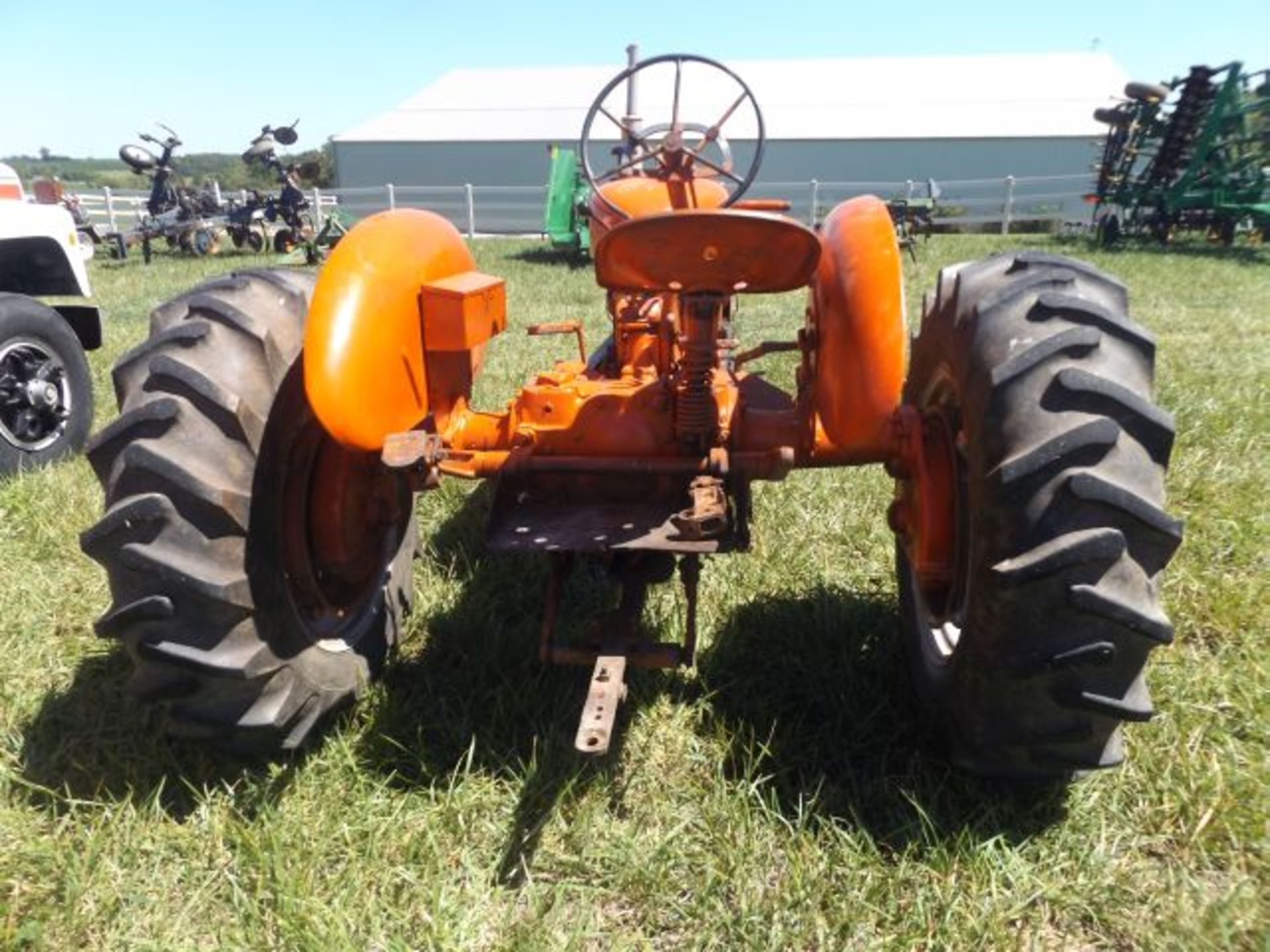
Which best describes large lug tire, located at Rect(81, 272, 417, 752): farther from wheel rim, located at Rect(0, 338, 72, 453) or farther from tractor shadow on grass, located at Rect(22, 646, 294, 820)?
wheel rim, located at Rect(0, 338, 72, 453)

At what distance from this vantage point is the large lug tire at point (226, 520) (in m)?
1.83

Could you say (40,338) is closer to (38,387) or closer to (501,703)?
(38,387)

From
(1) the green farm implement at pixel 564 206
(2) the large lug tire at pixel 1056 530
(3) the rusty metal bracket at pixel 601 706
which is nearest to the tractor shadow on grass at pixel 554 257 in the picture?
(1) the green farm implement at pixel 564 206

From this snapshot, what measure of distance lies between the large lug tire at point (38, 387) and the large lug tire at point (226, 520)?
7.93 feet

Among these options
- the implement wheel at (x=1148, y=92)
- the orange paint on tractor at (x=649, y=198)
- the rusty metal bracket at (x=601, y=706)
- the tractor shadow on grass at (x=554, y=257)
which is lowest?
Result: the tractor shadow on grass at (x=554, y=257)

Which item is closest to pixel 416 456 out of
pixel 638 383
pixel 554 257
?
pixel 638 383

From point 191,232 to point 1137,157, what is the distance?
54.4 ft

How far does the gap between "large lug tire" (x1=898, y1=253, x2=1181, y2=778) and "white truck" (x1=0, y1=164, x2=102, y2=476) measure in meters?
4.08

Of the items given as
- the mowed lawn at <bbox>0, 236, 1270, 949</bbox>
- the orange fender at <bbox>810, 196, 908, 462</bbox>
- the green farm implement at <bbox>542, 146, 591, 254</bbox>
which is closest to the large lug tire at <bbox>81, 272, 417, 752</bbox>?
the mowed lawn at <bbox>0, 236, 1270, 949</bbox>

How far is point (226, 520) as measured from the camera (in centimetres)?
185

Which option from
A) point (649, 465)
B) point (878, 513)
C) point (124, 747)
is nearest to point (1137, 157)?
point (878, 513)

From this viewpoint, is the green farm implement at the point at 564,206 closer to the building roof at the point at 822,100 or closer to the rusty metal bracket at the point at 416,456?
the rusty metal bracket at the point at 416,456

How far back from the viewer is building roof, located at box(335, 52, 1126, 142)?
2978cm

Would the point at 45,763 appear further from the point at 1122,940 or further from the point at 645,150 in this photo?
the point at 645,150
